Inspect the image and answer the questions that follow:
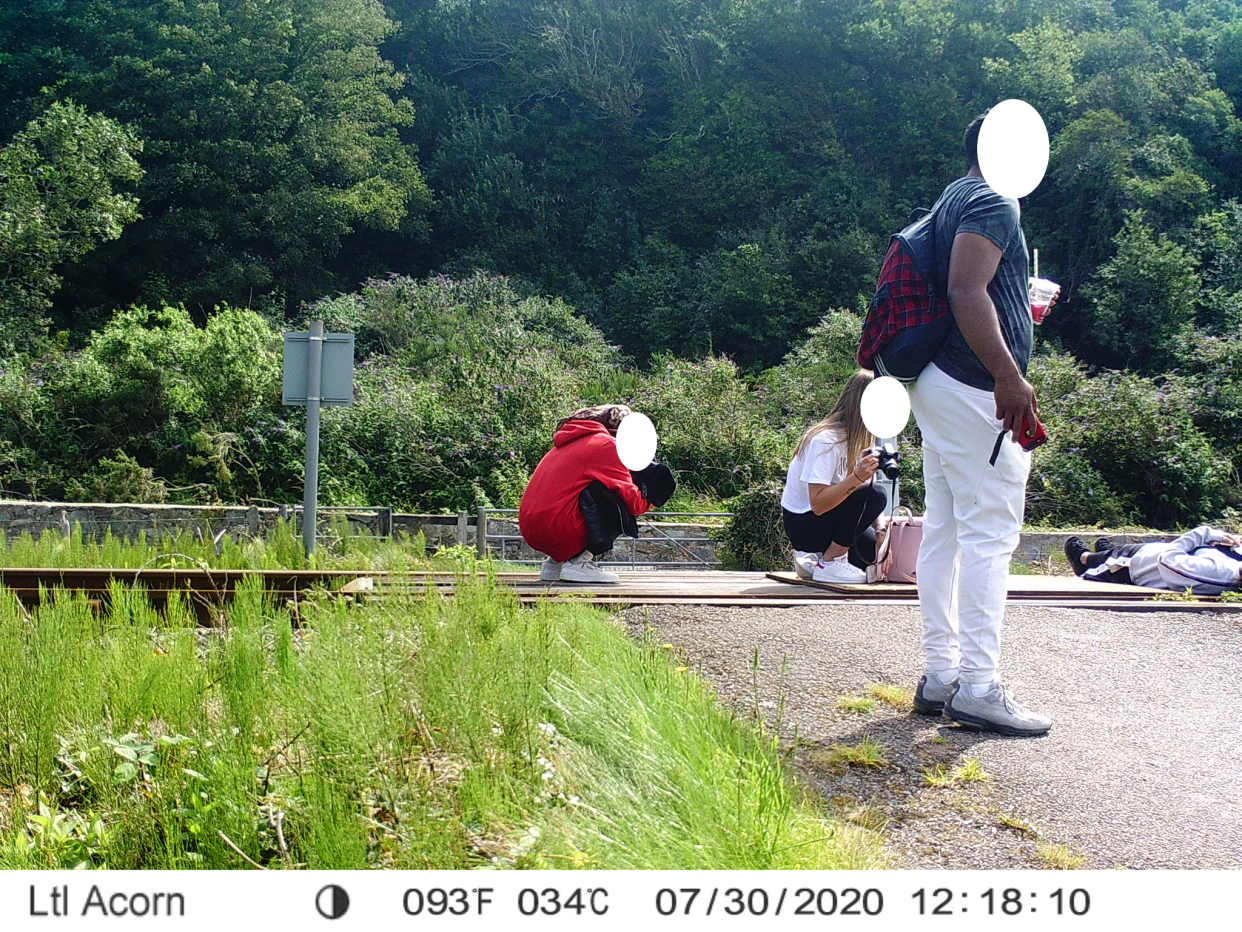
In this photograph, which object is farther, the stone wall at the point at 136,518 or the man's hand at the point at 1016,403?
the stone wall at the point at 136,518

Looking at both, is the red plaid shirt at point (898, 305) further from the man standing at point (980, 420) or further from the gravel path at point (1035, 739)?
the gravel path at point (1035, 739)

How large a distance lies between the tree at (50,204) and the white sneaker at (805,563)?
21.3 m

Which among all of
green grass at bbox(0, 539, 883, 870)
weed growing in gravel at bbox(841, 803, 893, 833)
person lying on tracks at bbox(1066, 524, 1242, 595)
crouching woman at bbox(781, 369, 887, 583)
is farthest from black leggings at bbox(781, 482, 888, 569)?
weed growing in gravel at bbox(841, 803, 893, 833)

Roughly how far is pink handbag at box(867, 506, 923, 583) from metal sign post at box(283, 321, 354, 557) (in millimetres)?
4654

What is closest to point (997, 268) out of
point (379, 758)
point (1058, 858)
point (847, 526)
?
point (1058, 858)

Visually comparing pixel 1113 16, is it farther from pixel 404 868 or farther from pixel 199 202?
pixel 404 868

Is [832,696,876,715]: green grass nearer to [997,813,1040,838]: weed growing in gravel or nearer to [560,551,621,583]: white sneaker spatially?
[997,813,1040,838]: weed growing in gravel

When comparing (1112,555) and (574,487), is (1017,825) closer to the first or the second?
(574,487)

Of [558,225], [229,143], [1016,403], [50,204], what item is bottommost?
[1016,403]

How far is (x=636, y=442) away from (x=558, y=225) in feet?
124

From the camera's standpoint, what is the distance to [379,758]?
268cm

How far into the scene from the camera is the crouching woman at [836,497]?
19.6ft

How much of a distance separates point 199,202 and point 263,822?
125 ft

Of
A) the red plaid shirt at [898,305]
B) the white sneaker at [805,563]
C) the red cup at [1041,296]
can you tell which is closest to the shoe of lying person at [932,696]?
the red plaid shirt at [898,305]
